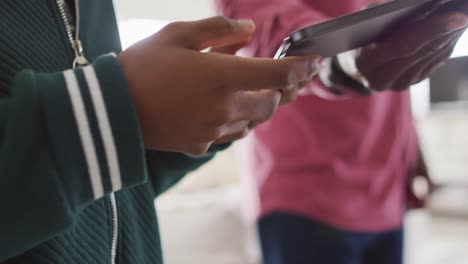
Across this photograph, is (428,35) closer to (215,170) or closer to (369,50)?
(369,50)

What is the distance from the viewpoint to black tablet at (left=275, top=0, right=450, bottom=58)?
14.8 inches

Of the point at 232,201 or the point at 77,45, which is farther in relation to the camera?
the point at 232,201

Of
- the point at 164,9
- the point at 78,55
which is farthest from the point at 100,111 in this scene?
the point at 164,9

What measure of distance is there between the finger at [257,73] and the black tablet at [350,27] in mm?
66

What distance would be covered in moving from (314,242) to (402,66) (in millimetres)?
Result: 375

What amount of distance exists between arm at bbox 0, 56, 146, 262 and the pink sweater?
0.53 m

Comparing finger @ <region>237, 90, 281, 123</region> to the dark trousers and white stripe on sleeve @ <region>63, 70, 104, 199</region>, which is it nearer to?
white stripe on sleeve @ <region>63, 70, 104, 199</region>

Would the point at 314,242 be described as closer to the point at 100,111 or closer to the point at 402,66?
the point at 402,66

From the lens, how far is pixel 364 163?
818 millimetres

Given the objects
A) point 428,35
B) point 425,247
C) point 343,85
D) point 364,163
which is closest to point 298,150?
point 364,163

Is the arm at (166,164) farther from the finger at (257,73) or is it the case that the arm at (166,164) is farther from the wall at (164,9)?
the wall at (164,9)

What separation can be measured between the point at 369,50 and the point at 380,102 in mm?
324

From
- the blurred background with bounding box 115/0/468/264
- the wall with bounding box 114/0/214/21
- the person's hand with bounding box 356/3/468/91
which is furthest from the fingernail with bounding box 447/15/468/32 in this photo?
the wall with bounding box 114/0/214/21

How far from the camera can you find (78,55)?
15.2 inches
